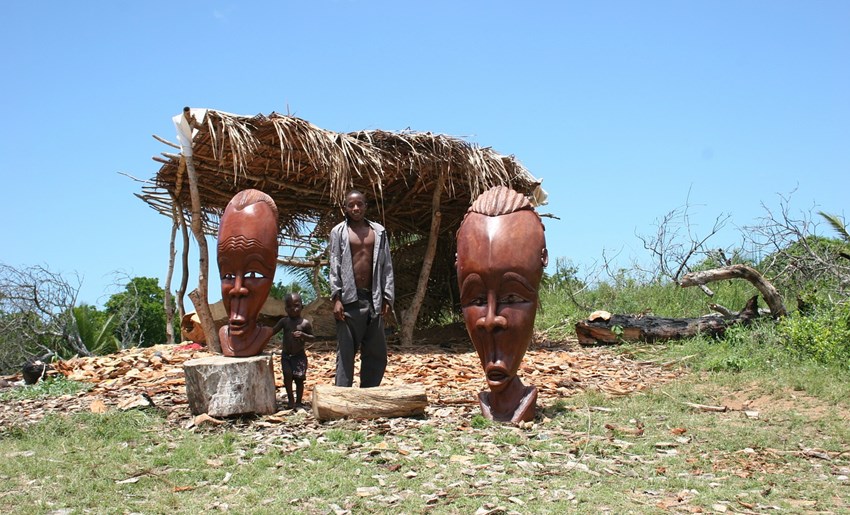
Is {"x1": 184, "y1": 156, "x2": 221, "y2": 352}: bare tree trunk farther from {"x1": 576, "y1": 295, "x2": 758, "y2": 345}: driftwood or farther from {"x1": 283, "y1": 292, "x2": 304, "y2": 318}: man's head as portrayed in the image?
{"x1": 576, "y1": 295, "x2": 758, "y2": 345}: driftwood

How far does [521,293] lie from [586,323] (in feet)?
15.8

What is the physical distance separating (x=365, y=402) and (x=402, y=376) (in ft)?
7.71

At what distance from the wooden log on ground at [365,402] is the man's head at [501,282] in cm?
62

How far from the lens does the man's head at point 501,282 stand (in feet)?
16.5

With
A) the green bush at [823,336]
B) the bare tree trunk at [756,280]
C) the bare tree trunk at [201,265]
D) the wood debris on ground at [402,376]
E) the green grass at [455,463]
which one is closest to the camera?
the green grass at [455,463]

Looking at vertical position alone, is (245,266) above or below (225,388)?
above

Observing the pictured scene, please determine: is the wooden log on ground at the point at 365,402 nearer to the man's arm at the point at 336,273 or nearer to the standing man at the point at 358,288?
the standing man at the point at 358,288

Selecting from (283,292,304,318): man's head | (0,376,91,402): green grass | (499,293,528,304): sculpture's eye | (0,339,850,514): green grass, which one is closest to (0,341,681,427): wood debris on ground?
(0,376,91,402): green grass

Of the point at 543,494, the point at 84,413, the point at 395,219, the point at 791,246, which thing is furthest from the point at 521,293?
the point at 791,246

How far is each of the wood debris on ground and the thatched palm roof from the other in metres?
2.02

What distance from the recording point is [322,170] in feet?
29.0

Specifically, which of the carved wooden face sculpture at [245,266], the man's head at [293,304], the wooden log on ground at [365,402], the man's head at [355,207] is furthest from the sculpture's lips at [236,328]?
the man's head at [355,207]

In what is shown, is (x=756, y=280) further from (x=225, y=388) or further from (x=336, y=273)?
(x=225, y=388)

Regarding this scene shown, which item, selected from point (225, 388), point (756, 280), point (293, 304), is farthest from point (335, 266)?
point (756, 280)
